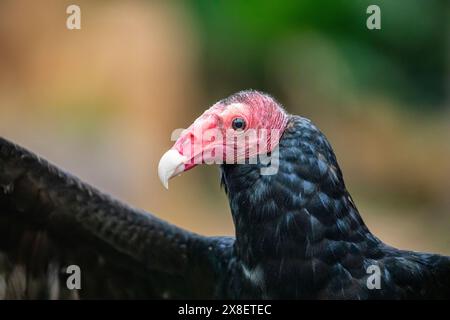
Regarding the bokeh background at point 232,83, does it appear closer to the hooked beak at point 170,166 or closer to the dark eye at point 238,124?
the dark eye at point 238,124

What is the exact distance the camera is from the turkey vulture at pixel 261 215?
9.69ft

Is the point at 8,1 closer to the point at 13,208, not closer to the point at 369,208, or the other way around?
the point at 369,208

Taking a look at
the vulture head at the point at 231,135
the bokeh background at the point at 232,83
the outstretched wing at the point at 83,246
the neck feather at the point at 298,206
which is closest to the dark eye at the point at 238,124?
the vulture head at the point at 231,135

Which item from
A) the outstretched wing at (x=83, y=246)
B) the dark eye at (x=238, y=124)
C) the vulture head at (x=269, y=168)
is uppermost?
the dark eye at (x=238, y=124)

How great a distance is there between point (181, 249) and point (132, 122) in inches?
167

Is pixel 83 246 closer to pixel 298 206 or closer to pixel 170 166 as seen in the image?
pixel 170 166

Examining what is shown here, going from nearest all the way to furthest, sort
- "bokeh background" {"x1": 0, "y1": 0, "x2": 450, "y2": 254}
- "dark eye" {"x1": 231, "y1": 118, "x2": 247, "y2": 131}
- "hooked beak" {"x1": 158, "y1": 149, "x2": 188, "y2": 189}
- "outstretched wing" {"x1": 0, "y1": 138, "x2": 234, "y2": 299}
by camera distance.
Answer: "hooked beak" {"x1": 158, "y1": 149, "x2": 188, "y2": 189}
"dark eye" {"x1": 231, "y1": 118, "x2": 247, "y2": 131}
"outstretched wing" {"x1": 0, "y1": 138, "x2": 234, "y2": 299}
"bokeh background" {"x1": 0, "y1": 0, "x2": 450, "y2": 254}

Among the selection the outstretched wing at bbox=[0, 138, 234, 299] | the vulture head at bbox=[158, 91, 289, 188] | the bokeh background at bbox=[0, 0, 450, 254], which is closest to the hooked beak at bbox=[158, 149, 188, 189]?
the vulture head at bbox=[158, 91, 289, 188]

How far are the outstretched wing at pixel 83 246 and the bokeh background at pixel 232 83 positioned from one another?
343 centimetres

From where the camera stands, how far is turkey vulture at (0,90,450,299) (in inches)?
116

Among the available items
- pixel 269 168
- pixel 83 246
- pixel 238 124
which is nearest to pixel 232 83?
pixel 83 246

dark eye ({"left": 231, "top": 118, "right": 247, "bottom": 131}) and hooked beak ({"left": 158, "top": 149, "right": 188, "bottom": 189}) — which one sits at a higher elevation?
dark eye ({"left": 231, "top": 118, "right": 247, "bottom": 131})

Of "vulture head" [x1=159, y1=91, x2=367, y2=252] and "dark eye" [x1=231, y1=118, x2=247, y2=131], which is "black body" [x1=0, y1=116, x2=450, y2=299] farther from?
"dark eye" [x1=231, y1=118, x2=247, y2=131]

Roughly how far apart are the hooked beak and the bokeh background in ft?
13.7
